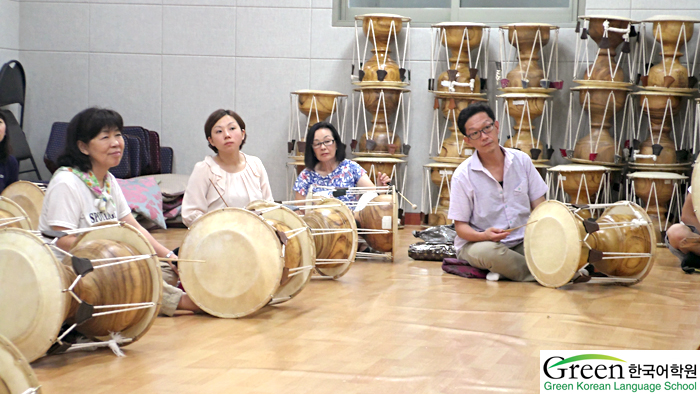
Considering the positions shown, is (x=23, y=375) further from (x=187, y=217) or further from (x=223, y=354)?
(x=187, y=217)

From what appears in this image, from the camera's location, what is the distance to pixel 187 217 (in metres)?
3.87

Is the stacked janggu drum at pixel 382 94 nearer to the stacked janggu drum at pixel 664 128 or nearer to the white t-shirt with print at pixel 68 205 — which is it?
the stacked janggu drum at pixel 664 128

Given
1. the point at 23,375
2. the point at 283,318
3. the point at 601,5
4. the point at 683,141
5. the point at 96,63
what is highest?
the point at 601,5

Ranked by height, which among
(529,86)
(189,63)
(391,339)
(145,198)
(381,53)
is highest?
(381,53)

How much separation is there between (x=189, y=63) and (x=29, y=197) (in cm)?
341

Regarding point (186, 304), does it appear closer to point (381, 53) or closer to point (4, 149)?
point (4, 149)

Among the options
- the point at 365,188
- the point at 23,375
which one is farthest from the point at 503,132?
the point at 23,375

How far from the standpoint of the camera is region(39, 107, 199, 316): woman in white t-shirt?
2.93m

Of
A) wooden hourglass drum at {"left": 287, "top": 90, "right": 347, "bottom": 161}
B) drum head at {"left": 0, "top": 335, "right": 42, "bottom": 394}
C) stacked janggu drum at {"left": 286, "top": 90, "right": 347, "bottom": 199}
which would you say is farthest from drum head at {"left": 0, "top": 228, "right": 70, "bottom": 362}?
wooden hourglass drum at {"left": 287, "top": 90, "right": 347, "bottom": 161}

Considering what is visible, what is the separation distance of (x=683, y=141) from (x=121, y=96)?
5.33 meters

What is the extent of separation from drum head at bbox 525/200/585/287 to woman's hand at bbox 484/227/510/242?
0.15 meters

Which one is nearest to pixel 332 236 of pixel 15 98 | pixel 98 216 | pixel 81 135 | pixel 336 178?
pixel 336 178

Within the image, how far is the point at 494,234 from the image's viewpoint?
4176 mm

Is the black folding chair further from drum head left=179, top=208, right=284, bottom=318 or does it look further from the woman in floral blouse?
drum head left=179, top=208, right=284, bottom=318
